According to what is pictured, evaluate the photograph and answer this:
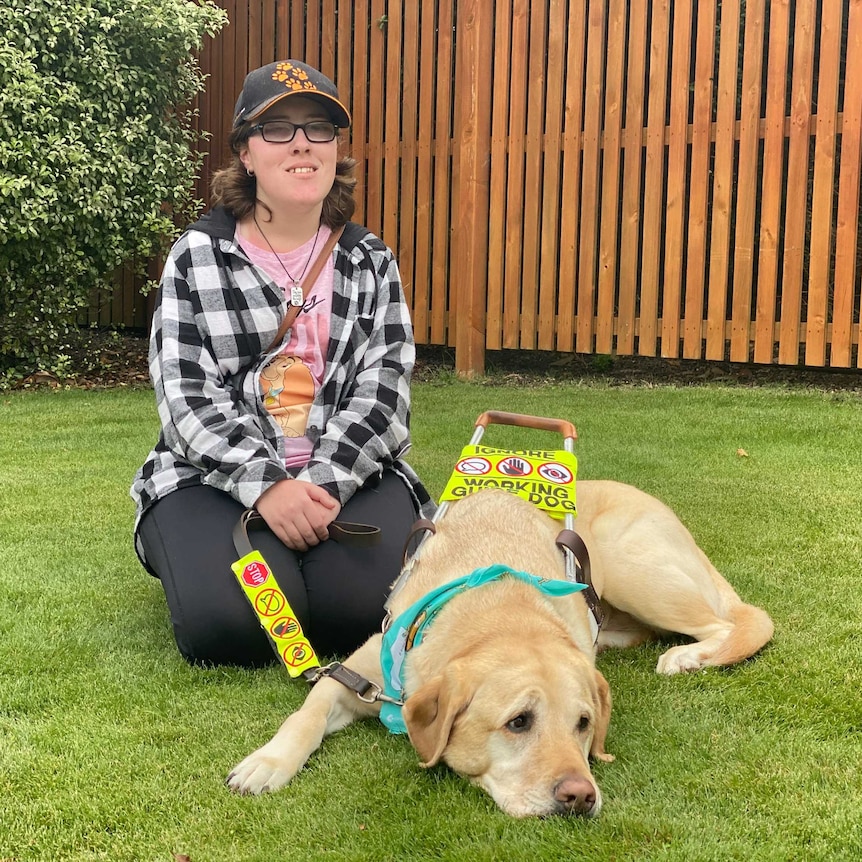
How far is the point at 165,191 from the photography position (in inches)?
341

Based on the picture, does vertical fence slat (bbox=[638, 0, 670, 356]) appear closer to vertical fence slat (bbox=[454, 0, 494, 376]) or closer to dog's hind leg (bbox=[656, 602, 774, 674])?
vertical fence slat (bbox=[454, 0, 494, 376])

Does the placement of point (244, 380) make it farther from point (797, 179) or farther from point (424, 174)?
point (424, 174)

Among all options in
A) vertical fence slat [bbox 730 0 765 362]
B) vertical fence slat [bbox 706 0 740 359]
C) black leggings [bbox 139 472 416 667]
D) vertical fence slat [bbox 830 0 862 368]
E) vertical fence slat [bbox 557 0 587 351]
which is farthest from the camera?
vertical fence slat [bbox 557 0 587 351]

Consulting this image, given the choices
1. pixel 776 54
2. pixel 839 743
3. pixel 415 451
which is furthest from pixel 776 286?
pixel 839 743

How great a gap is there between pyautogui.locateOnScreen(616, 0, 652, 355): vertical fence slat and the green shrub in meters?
3.84

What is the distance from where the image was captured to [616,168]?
7547 mm

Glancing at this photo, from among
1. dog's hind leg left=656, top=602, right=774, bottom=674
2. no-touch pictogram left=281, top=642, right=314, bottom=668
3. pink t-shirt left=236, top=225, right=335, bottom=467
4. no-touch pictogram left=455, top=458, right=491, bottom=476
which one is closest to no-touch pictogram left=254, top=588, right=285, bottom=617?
no-touch pictogram left=281, top=642, right=314, bottom=668

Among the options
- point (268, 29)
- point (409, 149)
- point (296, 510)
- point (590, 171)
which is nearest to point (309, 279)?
point (296, 510)

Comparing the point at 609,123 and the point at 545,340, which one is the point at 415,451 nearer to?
the point at 545,340

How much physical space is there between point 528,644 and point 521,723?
0.67 ft

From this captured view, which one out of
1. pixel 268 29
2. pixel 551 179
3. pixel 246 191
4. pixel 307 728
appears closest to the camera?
pixel 307 728

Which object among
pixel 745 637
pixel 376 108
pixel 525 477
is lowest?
pixel 745 637

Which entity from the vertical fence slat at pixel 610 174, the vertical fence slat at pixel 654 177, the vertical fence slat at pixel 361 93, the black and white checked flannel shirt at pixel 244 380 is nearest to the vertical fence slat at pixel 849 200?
the vertical fence slat at pixel 654 177

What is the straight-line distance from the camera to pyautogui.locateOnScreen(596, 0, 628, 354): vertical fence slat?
750 cm
